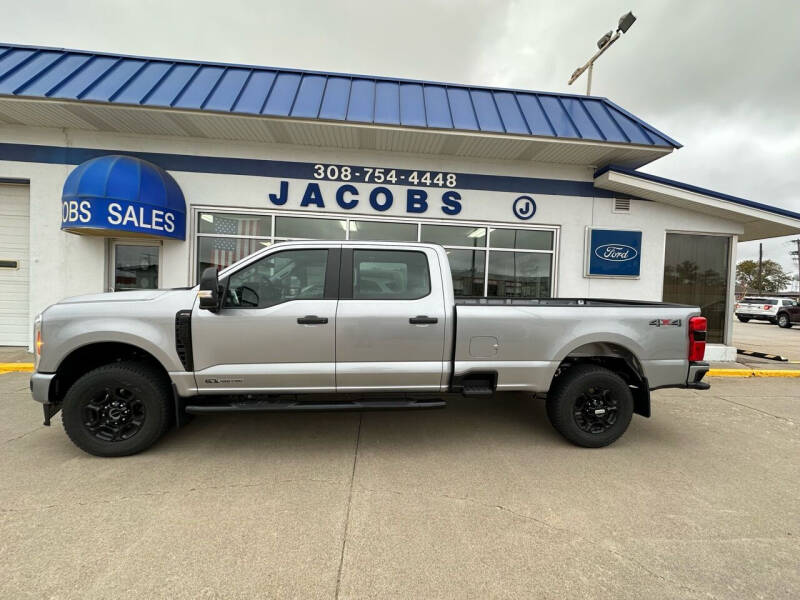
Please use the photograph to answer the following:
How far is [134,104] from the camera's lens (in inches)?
248

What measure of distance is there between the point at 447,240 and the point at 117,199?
6.14 metres

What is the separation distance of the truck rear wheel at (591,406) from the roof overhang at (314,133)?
5.04 meters

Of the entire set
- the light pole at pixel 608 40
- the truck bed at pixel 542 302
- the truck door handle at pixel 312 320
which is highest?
the light pole at pixel 608 40

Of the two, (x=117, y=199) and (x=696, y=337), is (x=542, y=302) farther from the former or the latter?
(x=117, y=199)

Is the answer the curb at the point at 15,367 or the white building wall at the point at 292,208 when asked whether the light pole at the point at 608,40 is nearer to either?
the white building wall at the point at 292,208

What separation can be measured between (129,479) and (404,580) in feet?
7.98

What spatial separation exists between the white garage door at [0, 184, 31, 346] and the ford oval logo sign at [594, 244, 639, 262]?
39.7 feet

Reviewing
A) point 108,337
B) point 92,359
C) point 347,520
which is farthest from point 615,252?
point 92,359

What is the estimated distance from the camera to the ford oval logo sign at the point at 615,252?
8.16 meters

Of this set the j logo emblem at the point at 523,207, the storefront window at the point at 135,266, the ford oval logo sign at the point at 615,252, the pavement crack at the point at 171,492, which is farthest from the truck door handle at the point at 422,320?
the storefront window at the point at 135,266

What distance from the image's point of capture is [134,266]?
7617 millimetres

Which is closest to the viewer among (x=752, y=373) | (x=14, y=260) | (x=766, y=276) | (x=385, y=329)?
(x=385, y=329)

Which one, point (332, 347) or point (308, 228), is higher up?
point (308, 228)

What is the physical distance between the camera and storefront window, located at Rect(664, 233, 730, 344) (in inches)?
340
